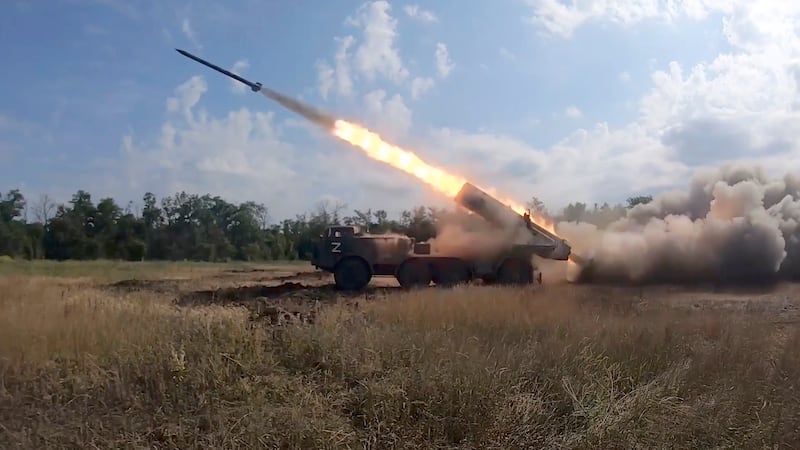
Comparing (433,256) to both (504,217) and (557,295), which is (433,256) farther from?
(557,295)

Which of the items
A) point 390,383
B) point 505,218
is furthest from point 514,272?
point 390,383

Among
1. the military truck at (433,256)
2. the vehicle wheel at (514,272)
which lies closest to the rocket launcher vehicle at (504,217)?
the military truck at (433,256)

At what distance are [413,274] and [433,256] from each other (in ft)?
2.71

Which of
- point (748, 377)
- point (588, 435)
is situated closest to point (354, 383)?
point (588, 435)

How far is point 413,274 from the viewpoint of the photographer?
22.3 meters

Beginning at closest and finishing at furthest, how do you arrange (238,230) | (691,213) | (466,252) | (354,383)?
1. (354,383)
2. (466,252)
3. (691,213)
4. (238,230)

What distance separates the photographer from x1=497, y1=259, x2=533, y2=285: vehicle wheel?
22.7 m

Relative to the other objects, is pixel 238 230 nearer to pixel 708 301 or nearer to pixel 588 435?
pixel 708 301

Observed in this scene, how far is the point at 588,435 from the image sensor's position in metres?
6.20

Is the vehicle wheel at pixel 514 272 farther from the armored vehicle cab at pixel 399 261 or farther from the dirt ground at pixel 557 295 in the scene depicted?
the dirt ground at pixel 557 295

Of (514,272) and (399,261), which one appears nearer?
(399,261)

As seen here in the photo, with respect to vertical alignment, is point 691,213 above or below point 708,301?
above

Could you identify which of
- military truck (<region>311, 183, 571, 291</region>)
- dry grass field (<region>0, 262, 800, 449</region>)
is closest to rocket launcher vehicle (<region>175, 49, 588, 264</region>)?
military truck (<region>311, 183, 571, 291</region>)

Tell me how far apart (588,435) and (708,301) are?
47.4ft
